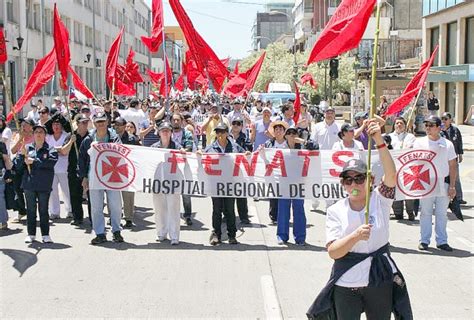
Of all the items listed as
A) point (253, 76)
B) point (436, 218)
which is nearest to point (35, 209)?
point (436, 218)

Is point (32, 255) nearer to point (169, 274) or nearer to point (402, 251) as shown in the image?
point (169, 274)

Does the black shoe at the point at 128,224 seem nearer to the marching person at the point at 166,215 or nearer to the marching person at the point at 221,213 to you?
the marching person at the point at 166,215

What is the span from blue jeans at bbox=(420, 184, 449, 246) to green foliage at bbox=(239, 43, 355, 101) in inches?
866

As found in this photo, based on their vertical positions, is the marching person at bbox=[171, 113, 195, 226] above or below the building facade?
below

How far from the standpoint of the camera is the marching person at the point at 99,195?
9.72 m

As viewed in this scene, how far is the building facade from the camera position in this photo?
37688 mm

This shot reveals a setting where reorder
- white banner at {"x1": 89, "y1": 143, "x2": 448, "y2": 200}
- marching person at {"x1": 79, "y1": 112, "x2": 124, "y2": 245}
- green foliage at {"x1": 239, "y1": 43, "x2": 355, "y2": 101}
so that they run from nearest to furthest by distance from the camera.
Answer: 1. marching person at {"x1": 79, "y1": 112, "x2": 124, "y2": 245}
2. white banner at {"x1": 89, "y1": 143, "x2": 448, "y2": 200}
3. green foliage at {"x1": 239, "y1": 43, "x2": 355, "y2": 101}

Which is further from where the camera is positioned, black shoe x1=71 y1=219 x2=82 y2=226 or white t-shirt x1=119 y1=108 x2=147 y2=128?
white t-shirt x1=119 y1=108 x2=147 y2=128

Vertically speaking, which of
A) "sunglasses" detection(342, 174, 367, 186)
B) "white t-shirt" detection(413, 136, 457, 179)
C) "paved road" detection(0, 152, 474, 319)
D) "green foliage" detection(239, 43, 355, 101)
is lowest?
"paved road" detection(0, 152, 474, 319)

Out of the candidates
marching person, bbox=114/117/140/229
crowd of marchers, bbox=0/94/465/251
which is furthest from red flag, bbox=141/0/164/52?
marching person, bbox=114/117/140/229

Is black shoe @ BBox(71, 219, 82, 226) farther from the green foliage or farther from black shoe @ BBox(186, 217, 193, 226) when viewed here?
the green foliage

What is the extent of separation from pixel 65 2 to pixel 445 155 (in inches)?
1675

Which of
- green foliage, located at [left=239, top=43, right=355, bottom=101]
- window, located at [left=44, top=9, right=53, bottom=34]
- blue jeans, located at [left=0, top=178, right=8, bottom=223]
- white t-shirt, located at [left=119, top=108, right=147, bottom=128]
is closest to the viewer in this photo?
blue jeans, located at [left=0, top=178, right=8, bottom=223]

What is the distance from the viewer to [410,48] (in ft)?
207
